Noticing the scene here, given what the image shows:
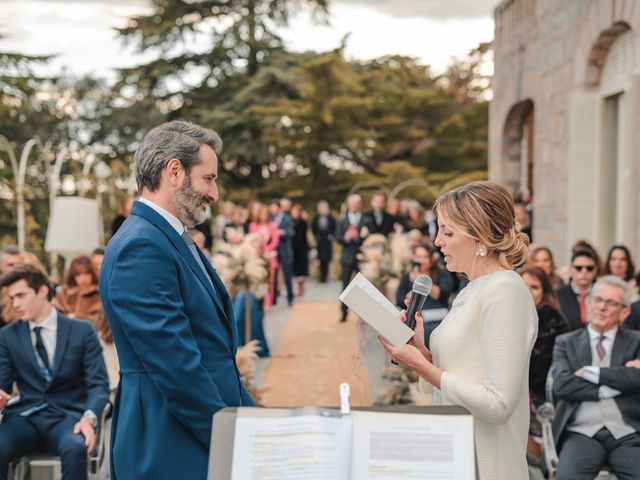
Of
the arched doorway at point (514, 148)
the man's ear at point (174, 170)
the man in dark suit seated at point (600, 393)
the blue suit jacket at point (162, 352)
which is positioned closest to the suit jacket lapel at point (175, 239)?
the blue suit jacket at point (162, 352)

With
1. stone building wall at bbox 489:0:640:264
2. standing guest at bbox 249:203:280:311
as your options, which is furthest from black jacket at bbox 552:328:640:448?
standing guest at bbox 249:203:280:311

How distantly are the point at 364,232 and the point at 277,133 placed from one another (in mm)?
18606

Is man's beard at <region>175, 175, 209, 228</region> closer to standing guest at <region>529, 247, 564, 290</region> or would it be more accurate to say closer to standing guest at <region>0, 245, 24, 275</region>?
standing guest at <region>0, 245, 24, 275</region>

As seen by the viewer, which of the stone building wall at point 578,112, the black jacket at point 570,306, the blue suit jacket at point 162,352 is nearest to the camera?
the blue suit jacket at point 162,352

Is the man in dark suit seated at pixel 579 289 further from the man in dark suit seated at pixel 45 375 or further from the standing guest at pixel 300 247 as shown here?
the standing guest at pixel 300 247

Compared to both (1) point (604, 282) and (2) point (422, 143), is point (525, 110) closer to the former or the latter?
(1) point (604, 282)

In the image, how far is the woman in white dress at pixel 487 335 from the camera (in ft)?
8.28

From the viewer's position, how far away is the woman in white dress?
2523mm

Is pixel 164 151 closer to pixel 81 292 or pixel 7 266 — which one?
pixel 81 292

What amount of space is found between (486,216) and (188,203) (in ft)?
3.26

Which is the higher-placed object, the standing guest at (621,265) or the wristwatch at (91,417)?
the standing guest at (621,265)

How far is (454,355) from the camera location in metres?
2.66

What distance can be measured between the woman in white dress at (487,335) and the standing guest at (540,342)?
290cm

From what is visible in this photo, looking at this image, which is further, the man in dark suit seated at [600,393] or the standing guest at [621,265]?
the standing guest at [621,265]
